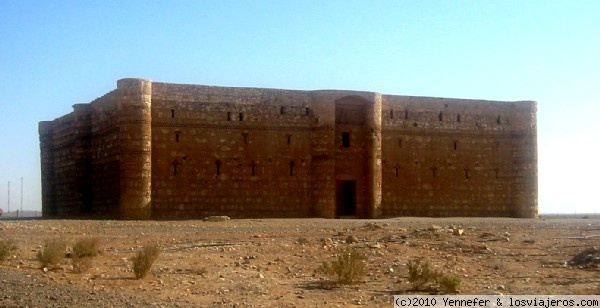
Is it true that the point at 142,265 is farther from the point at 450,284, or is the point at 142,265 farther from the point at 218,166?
the point at 218,166

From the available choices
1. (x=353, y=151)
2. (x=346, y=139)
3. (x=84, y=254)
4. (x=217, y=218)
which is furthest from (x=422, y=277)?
(x=346, y=139)

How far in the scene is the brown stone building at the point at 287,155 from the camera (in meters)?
27.8

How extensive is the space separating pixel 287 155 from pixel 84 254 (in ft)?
Answer: 51.2

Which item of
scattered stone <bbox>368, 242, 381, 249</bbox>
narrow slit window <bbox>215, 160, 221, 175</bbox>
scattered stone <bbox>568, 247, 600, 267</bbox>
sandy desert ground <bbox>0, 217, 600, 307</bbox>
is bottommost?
sandy desert ground <bbox>0, 217, 600, 307</bbox>

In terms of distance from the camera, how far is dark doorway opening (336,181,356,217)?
3086 cm

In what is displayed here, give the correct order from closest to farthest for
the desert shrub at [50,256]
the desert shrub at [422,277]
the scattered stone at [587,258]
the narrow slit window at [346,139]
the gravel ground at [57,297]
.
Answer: the gravel ground at [57,297], the desert shrub at [422,277], the scattered stone at [587,258], the desert shrub at [50,256], the narrow slit window at [346,139]

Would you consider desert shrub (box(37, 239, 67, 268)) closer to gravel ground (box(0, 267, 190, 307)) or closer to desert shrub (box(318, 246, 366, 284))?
gravel ground (box(0, 267, 190, 307))

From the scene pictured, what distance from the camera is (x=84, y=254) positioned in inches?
576

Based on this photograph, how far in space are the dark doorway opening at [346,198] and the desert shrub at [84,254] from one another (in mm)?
16198

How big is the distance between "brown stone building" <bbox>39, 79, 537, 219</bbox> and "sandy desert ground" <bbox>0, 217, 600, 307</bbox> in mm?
6249

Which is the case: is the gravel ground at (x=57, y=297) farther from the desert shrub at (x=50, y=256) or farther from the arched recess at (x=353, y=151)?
the arched recess at (x=353, y=151)

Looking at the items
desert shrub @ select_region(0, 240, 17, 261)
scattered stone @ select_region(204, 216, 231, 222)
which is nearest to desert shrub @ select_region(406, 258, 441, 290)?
desert shrub @ select_region(0, 240, 17, 261)

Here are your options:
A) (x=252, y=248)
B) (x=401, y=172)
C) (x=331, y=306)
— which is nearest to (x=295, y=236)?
(x=252, y=248)

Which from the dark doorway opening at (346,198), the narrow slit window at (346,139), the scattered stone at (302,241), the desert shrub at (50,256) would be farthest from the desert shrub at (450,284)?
the narrow slit window at (346,139)
